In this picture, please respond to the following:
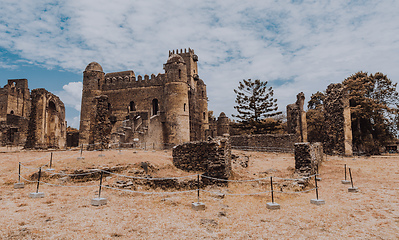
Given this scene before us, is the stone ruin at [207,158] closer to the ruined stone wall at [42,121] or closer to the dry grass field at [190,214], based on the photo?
the dry grass field at [190,214]

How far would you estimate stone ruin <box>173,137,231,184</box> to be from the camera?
10.7m

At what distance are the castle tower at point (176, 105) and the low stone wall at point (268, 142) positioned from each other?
20.7ft

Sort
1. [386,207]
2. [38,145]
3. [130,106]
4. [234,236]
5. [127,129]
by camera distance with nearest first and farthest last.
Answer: [234,236] < [386,207] < [38,145] < [127,129] < [130,106]

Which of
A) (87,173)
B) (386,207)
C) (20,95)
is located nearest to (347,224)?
(386,207)

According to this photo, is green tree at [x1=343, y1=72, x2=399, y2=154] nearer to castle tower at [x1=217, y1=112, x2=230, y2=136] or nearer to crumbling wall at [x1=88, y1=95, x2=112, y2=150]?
castle tower at [x1=217, y1=112, x2=230, y2=136]

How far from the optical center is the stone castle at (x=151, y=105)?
2611 centimetres

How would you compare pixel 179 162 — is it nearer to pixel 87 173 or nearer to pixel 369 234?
pixel 87 173

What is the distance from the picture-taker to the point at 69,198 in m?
7.54

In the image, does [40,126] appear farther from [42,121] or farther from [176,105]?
[176,105]

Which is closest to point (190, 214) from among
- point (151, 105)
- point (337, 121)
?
point (337, 121)

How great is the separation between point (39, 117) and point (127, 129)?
24.2 feet

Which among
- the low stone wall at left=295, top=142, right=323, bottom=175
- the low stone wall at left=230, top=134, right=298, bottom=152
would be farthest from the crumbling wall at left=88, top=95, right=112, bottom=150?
the low stone wall at left=230, top=134, right=298, bottom=152

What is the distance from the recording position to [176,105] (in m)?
28.1

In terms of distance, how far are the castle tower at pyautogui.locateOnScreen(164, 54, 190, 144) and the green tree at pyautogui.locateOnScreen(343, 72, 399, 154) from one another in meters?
18.3
